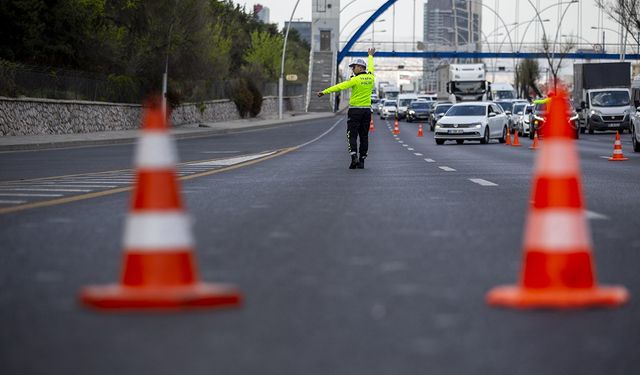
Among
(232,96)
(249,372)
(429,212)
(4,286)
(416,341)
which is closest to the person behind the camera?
(249,372)

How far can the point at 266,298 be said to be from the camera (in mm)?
5820

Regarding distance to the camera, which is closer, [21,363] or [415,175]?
[21,363]

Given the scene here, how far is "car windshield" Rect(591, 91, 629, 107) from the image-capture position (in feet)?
174

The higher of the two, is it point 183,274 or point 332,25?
point 332,25

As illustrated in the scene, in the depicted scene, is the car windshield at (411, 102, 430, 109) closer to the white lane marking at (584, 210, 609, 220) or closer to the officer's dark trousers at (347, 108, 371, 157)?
the officer's dark trousers at (347, 108, 371, 157)

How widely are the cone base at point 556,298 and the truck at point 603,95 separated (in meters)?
48.3

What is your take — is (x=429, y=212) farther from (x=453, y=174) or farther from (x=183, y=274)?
(x=453, y=174)

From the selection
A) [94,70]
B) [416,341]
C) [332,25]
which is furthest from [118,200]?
[332,25]

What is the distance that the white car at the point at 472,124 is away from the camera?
39281mm

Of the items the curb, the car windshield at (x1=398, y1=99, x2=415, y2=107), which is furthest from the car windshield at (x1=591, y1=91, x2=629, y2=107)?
the car windshield at (x1=398, y1=99, x2=415, y2=107)

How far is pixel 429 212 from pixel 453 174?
7545mm

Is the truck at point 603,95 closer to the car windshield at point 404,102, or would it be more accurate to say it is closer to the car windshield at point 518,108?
the car windshield at point 518,108

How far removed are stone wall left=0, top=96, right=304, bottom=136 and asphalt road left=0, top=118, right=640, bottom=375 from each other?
2779cm

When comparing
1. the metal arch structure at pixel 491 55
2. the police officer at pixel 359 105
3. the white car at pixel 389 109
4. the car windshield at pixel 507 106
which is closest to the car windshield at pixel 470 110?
the car windshield at pixel 507 106
